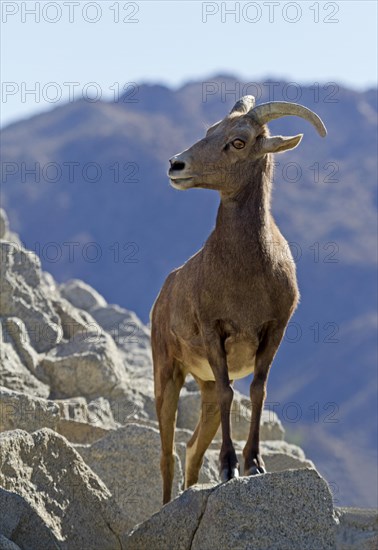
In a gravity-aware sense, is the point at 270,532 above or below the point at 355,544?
above

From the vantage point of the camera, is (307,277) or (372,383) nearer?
(372,383)

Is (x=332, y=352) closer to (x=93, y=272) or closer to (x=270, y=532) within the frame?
(x=93, y=272)

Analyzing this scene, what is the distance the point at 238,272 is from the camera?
1112cm

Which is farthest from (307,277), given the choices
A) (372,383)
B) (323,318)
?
(372,383)

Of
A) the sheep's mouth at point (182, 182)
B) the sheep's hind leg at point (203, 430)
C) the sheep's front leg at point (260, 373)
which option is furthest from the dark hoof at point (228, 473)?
the sheep's mouth at point (182, 182)

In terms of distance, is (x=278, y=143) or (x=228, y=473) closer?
(x=228, y=473)

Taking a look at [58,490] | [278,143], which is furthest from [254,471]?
[278,143]

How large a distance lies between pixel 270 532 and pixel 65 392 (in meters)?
8.20

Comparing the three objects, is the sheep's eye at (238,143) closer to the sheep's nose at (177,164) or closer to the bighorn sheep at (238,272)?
the bighorn sheep at (238,272)

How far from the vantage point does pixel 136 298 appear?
391 feet

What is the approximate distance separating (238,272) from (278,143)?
1.08 m

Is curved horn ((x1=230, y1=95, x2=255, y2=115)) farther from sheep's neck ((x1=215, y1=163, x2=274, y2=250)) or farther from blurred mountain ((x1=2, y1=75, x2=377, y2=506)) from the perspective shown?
blurred mountain ((x1=2, y1=75, x2=377, y2=506))

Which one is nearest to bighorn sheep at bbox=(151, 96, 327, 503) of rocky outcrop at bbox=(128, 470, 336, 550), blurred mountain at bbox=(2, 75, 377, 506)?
rocky outcrop at bbox=(128, 470, 336, 550)

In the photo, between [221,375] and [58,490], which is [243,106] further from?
[58,490]
